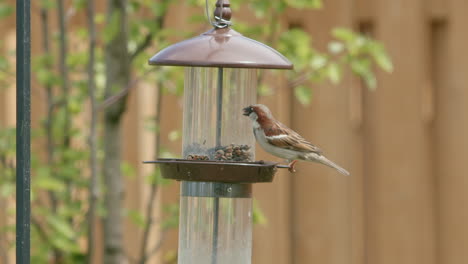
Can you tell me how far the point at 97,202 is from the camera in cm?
428

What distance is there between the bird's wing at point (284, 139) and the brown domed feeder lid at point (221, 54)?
0.40 metres

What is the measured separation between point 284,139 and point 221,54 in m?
0.60

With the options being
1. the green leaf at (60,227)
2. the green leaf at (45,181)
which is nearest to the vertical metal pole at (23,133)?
the green leaf at (45,181)

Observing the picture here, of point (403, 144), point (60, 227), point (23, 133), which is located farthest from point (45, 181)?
point (403, 144)

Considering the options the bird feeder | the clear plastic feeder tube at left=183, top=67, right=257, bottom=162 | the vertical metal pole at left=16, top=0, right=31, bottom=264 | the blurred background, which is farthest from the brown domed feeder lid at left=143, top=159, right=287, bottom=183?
the blurred background

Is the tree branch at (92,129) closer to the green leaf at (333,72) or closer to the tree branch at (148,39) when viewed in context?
the tree branch at (148,39)

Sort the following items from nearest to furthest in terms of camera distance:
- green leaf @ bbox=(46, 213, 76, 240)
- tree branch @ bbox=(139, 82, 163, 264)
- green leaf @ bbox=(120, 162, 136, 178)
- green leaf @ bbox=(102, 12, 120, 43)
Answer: green leaf @ bbox=(46, 213, 76, 240)
green leaf @ bbox=(102, 12, 120, 43)
tree branch @ bbox=(139, 82, 163, 264)
green leaf @ bbox=(120, 162, 136, 178)

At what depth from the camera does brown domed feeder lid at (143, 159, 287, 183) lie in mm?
2762

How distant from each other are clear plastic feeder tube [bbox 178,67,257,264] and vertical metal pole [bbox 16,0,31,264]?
0.73 m

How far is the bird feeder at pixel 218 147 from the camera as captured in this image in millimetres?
2673

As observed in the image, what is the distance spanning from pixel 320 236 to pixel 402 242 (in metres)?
0.41

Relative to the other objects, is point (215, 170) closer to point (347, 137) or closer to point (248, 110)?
point (248, 110)

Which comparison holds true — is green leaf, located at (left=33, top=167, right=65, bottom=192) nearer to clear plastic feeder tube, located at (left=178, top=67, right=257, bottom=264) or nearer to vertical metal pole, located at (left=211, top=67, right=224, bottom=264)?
clear plastic feeder tube, located at (left=178, top=67, right=257, bottom=264)

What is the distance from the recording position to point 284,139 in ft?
10.3
